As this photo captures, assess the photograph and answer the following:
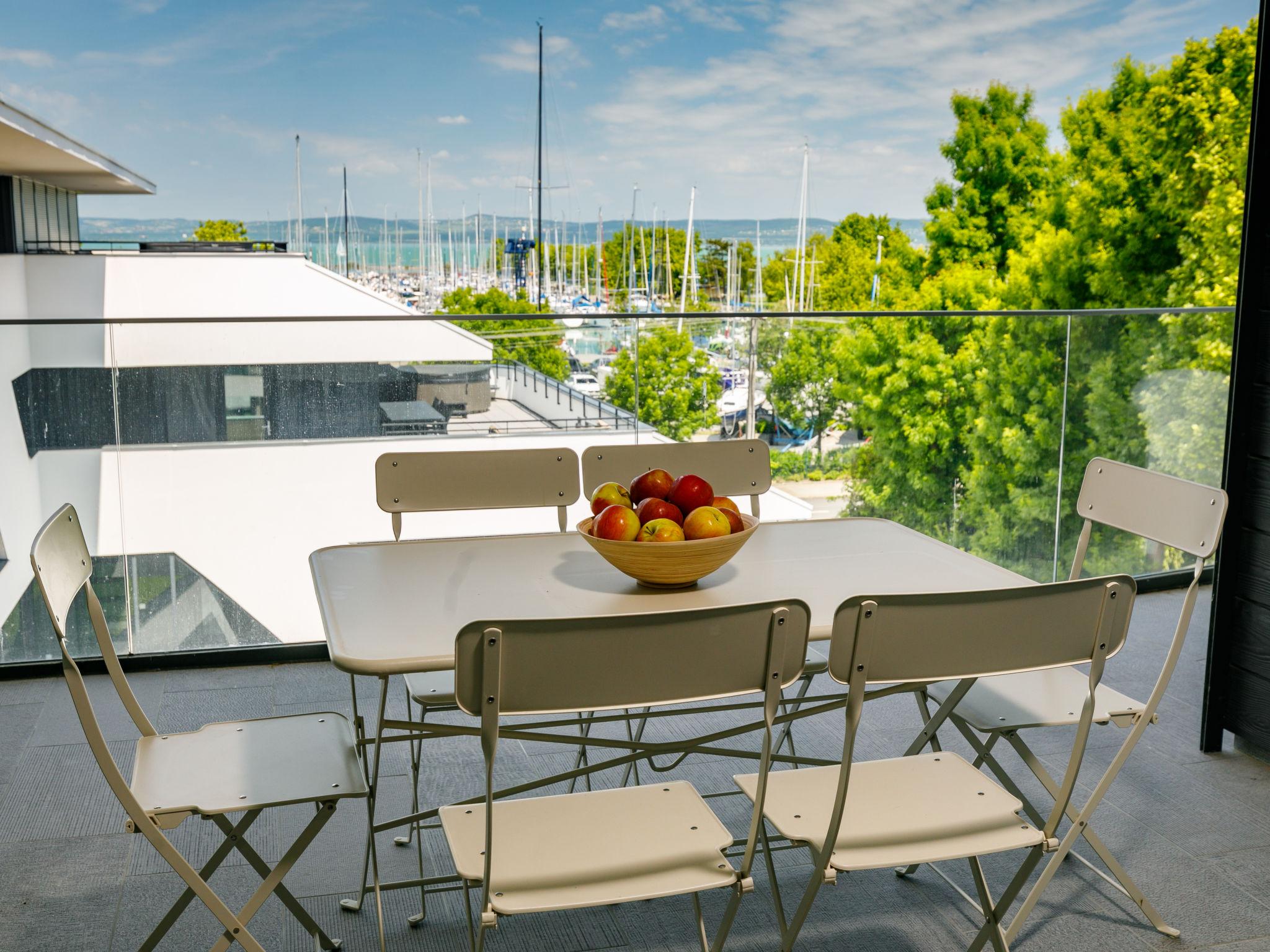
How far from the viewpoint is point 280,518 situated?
3.92 metres

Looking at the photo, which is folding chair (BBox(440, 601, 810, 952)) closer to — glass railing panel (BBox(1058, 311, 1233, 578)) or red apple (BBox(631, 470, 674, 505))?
red apple (BBox(631, 470, 674, 505))

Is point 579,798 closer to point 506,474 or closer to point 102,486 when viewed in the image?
point 506,474

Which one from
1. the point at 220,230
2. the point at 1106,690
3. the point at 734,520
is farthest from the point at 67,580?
the point at 220,230

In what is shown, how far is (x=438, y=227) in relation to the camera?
4453cm

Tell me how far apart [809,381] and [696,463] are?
68.4 inches

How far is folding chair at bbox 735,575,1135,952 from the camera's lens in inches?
61.6

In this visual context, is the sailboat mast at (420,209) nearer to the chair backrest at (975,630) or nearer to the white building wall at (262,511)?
the white building wall at (262,511)

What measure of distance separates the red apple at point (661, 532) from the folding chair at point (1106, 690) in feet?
2.34

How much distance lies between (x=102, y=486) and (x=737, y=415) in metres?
2.17

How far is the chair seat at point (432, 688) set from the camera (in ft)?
7.52

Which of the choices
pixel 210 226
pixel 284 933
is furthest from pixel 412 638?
pixel 210 226

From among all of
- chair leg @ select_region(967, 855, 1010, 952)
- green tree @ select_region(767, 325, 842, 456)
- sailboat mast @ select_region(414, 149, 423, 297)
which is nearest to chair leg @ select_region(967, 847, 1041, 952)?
chair leg @ select_region(967, 855, 1010, 952)

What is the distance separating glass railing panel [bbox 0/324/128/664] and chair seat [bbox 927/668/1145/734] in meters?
2.69

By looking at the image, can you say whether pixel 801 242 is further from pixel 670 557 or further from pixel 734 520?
pixel 670 557
